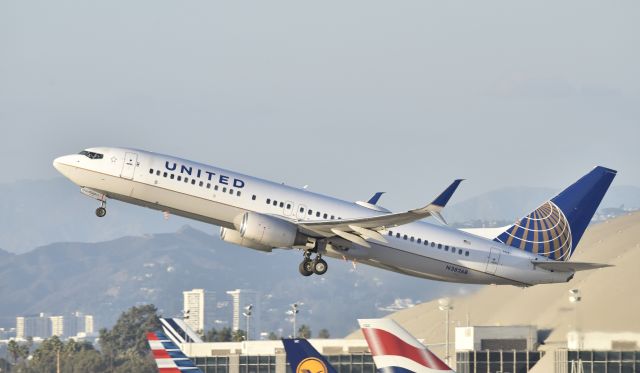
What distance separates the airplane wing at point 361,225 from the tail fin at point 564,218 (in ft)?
32.9

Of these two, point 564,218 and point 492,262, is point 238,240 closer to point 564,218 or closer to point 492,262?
point 492,262

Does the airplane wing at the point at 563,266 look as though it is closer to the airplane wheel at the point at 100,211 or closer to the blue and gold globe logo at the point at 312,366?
the blue and gold globe logo at the point at 312,366

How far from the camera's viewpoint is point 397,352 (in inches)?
1833

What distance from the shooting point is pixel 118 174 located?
201 feet

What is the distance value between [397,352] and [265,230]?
1545 cm

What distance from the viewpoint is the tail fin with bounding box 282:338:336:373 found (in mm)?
50000

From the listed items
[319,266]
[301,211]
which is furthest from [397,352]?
[319,266]

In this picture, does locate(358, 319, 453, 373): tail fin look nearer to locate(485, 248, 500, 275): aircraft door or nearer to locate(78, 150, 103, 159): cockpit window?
locate(485, 248, 500, 275): aircraft door

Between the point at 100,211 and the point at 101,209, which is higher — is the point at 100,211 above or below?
below

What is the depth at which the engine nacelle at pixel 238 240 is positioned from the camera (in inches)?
2440

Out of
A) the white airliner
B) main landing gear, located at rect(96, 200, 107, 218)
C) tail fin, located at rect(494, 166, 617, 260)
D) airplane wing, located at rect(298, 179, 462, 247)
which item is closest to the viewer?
airplane wing, located at rect(298, 179, 462, 247)

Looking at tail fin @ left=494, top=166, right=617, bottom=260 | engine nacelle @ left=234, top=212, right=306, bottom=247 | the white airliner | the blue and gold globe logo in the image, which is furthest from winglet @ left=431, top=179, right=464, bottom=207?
tail fin @ left=494, top=166, right=617, bottom=260

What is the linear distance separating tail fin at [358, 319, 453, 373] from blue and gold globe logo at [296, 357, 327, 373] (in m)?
3.63

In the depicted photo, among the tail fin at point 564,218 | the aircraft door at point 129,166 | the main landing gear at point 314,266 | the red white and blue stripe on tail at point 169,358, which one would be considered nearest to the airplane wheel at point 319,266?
Answer: the main landing gear at point 314,266
